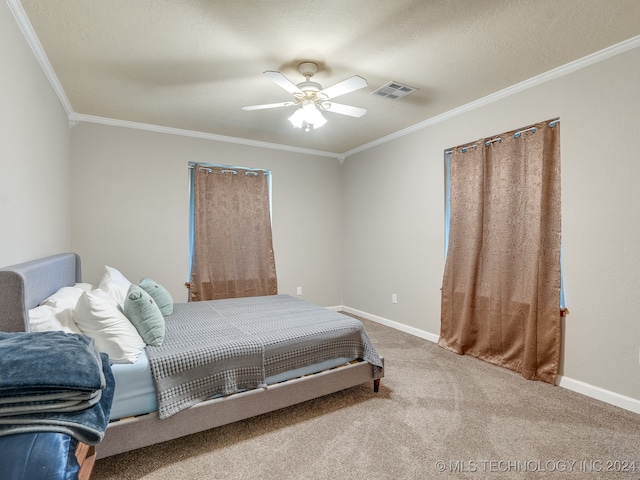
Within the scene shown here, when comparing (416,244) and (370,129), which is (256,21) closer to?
(370,129)

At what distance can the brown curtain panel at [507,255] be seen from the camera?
274cm

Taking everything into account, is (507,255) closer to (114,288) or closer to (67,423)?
(67,423)

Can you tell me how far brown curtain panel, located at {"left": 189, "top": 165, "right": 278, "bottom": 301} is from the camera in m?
4.19

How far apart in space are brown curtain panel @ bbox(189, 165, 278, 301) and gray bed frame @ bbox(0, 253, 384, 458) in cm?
170

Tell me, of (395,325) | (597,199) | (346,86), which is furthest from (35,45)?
(395,325)

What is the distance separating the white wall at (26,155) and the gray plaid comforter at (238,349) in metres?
1.06

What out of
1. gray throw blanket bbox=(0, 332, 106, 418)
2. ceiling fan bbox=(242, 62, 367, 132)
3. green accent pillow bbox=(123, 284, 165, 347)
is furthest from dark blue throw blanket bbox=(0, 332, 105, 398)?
ceiling fan bbox=(242, 62, 367, 132)

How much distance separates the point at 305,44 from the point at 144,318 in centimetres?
213

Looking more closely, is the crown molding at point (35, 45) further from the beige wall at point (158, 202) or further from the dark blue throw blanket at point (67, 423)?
the dark blue throw blanket at point (67, 423)

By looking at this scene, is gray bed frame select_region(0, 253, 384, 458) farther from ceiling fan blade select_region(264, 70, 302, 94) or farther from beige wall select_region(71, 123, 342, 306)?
ceiling fan blade select_region(264, 70, 302, 94)

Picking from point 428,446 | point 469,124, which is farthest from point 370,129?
point 428,446

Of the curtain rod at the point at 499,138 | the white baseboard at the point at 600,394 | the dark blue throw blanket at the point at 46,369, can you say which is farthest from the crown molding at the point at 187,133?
the white baseboard at the point at 600,394

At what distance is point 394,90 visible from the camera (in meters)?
2.95

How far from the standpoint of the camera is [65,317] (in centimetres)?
183
